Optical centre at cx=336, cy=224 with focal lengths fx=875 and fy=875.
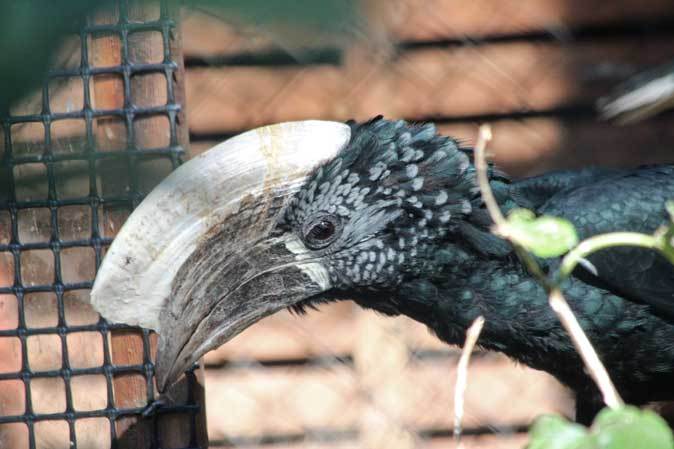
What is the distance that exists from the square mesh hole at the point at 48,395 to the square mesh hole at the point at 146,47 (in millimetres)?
792

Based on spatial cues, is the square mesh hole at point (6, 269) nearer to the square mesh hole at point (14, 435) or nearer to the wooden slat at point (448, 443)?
the square mesh hole at point (14, 435)

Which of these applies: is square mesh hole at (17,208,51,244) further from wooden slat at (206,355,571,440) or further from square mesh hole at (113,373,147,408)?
wooden slat at (206,355,571,440)

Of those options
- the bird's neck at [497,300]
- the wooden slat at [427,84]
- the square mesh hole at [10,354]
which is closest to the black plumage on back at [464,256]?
the bird's neck at [497,300]

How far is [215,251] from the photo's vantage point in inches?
65.7

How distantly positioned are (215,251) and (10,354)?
76cm

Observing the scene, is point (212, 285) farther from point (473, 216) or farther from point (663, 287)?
point (663, 287)

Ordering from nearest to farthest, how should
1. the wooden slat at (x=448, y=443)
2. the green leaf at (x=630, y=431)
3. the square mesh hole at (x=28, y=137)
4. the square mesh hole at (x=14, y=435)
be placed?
the green leaf at (x=630, y=431) < the square mesh hole at (x=28, y=137) < the square mesh hole at (x=14, y=435) < the wooden slat at (x=448, y=443)

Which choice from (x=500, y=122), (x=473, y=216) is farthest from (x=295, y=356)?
(x=473, y=216)

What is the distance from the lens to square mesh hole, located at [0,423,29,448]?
2.13 meters

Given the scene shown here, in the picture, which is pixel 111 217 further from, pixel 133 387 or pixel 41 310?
pixel 133 387

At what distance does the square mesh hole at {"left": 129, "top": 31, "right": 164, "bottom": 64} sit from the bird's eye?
0.57 meters

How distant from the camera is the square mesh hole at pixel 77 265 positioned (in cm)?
205

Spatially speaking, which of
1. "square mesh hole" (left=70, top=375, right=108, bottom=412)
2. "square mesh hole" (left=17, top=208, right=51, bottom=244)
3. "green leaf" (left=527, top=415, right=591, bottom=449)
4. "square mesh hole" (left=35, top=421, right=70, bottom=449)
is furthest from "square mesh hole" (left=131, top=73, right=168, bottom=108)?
"green leaf" (left=527, top=415, right=591, bottom=449)

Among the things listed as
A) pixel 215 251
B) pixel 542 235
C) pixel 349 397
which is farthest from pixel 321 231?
pixel 349 397
